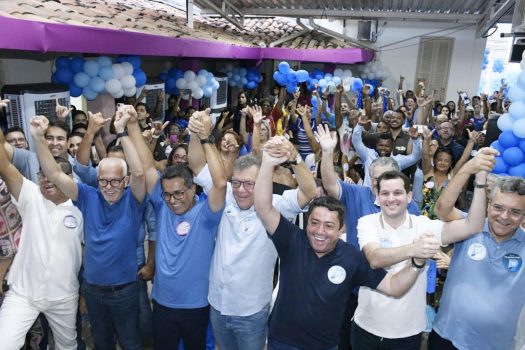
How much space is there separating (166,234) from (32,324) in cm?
92

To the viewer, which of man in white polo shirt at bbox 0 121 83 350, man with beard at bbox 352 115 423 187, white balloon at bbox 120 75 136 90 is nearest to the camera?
man in white polo shirt at bbox 0 121 83 350

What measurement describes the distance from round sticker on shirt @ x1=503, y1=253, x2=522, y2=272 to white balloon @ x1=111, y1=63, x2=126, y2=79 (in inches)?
174

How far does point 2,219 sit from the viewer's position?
2436mm

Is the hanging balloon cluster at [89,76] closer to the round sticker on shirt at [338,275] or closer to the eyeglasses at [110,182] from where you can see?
the eyeglasses at [110,182]

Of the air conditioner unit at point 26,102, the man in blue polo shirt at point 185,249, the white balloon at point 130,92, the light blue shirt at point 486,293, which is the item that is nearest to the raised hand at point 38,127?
the man in blue polo shirt at point 185,249

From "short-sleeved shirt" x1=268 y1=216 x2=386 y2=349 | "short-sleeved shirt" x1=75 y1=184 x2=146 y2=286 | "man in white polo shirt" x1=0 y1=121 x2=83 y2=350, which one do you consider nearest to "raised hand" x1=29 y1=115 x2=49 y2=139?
"man in white polo shirt" x1=0 y1=121 x2=83 y2=350

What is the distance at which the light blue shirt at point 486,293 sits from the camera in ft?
6.44

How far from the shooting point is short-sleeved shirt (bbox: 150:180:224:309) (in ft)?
7.42

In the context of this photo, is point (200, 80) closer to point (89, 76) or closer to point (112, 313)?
point (89, 76)

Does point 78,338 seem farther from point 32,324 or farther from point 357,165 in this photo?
point 357,165

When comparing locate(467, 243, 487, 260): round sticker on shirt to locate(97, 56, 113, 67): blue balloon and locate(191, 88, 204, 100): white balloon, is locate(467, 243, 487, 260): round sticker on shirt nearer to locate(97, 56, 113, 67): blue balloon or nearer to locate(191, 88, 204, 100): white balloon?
locate(97, 56, 113, 67): blue balloon

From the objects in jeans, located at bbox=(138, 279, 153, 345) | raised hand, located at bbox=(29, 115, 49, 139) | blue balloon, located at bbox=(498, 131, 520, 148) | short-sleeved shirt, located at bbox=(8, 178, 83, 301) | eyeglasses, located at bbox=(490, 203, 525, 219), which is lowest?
jeans, located at bbox=(138, 279, 153, 345)

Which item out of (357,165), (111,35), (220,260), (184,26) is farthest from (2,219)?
(184,26)

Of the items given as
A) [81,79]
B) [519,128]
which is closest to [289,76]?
[81,79]
